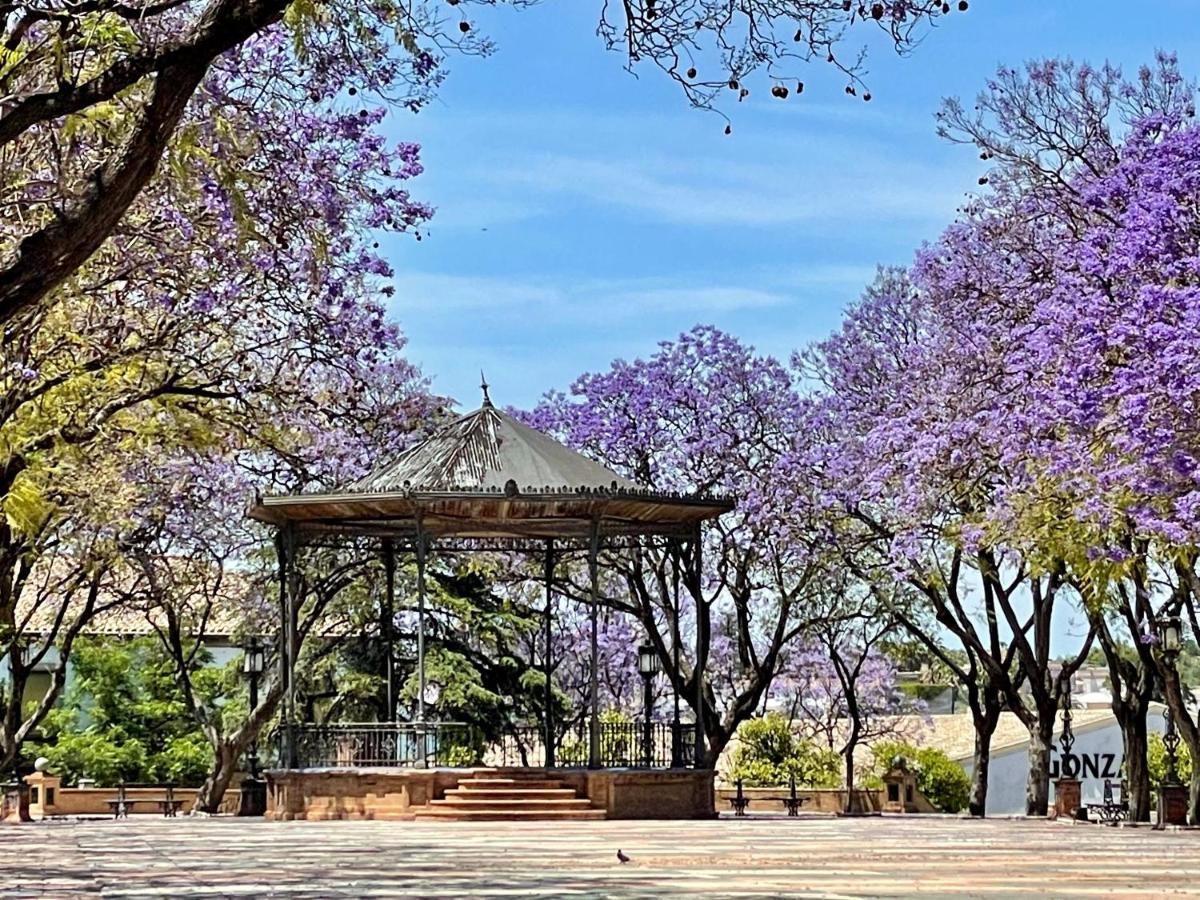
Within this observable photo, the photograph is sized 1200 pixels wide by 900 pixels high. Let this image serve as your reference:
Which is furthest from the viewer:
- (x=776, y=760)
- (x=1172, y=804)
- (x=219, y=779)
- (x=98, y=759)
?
(x=776, y=760)

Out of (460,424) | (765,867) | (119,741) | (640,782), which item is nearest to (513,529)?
(460,424)

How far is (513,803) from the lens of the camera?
19016 mm

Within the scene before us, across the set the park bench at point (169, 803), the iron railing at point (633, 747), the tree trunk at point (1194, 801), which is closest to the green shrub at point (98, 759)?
the park bench at point (169, 803)

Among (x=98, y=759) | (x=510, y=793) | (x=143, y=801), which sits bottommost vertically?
(x=143, y=801)

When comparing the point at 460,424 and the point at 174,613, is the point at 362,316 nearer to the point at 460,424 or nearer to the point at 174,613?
the point at 460,424

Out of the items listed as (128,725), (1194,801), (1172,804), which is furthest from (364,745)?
(128,725)

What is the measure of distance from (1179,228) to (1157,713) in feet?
134

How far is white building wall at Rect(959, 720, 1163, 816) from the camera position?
50125 millimetres

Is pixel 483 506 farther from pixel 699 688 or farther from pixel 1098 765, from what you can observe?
pixel 1098 765

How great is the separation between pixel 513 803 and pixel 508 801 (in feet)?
0.24

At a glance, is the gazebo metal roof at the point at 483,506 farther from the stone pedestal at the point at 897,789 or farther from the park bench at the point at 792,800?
the stone pedestal at the point at 897,789

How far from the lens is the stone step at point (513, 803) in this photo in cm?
1897

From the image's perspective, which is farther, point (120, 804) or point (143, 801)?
point (143, 801)

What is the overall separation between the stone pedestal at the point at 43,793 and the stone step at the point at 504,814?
12809 millimetres
